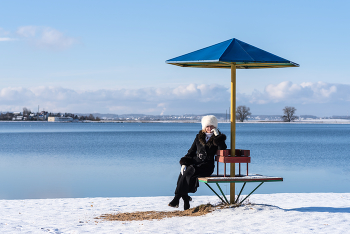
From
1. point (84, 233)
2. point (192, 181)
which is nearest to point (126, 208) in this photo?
point (192, 181)

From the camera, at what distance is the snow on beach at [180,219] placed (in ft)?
17.3

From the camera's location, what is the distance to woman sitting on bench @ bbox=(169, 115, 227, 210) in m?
6.24

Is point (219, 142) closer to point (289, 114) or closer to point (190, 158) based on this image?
point (190, 158)

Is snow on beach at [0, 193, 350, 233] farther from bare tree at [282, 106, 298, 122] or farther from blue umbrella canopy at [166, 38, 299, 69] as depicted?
bare tree at [282, 106, 298, 122]

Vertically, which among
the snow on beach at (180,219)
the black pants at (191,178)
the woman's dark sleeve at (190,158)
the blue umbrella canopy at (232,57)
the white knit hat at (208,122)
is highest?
the blue umbrella canopy at (232,57)

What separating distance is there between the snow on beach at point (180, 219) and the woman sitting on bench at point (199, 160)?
0.52 metres

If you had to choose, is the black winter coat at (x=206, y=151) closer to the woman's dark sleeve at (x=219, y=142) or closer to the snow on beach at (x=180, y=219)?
the woman's dark sleeve at (x=219, y=142)

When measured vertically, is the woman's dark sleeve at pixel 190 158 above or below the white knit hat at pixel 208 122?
below

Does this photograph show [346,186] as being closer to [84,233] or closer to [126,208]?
[126,208]

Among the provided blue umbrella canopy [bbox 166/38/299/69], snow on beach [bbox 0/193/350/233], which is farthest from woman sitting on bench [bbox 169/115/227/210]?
blue umbrella canopy [bbox 166/38/299/69]

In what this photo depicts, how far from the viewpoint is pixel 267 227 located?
5.25 metres

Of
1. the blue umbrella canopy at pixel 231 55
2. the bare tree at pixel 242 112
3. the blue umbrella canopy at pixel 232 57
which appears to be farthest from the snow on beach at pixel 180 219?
the bare tree at pixel 242 112

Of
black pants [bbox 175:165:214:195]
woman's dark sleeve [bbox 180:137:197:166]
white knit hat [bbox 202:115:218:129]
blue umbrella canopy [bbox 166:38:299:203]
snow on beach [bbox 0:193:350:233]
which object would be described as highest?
blue umbrella canopy [bbox 166:38:299:203]

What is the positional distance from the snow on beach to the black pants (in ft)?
1.62
